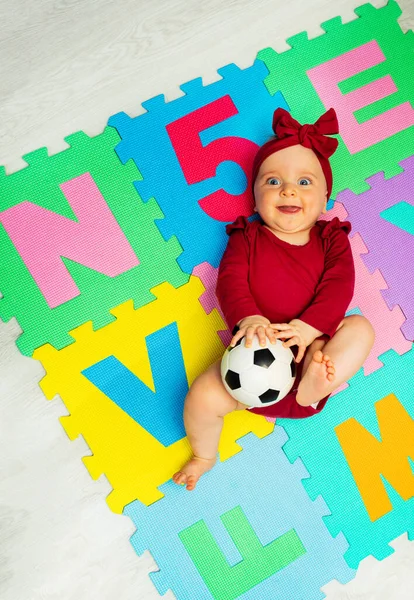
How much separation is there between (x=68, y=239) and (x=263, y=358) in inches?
25.5

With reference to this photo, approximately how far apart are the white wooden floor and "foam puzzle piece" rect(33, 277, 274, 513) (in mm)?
44

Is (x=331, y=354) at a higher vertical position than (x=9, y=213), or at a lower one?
lower

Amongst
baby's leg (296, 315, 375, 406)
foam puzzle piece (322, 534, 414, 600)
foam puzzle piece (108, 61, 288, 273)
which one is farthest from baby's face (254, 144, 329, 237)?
foam puzzle piece (322, 534, 414, 600)

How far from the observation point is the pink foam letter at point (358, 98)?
1.73 metres

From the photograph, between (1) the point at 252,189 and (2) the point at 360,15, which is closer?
(1) the point at 252,189

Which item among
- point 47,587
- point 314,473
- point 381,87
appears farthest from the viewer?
point 381,87

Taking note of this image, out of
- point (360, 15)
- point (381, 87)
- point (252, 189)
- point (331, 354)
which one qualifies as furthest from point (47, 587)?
point (360, 15)

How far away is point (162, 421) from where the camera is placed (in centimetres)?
150

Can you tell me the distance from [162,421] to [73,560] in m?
0.38

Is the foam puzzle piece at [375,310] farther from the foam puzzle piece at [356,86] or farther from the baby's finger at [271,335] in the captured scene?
the baby's finger at [271,335]

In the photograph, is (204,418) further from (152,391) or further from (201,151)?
(201,151)

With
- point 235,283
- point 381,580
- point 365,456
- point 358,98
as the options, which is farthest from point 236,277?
point 381,580

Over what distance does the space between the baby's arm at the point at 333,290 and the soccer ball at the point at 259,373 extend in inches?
6.3

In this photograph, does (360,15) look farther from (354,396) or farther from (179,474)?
(179,474)
